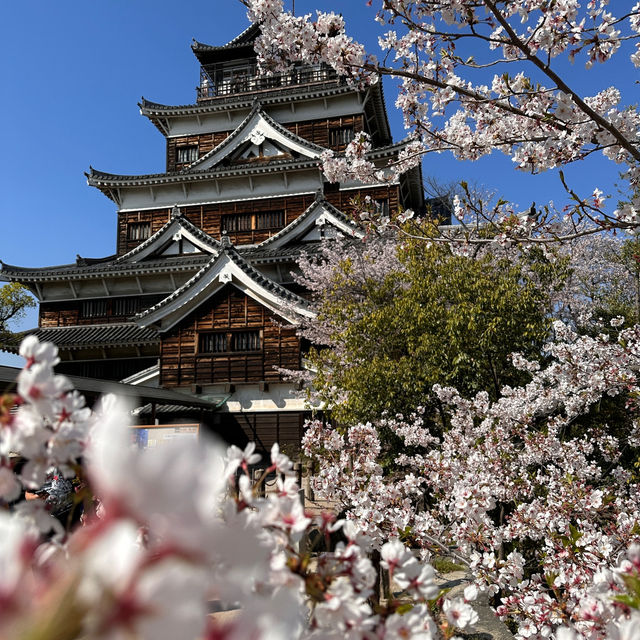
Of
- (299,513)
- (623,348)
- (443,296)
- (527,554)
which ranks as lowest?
(527,554)

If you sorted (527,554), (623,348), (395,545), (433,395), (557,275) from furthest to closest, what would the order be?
1. (557,275)
2. (433,395)
3. (527,554)
4. (623,348)
5. (395,545)

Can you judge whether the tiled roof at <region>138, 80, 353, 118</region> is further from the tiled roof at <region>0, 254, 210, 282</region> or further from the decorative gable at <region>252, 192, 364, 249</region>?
the tiled roof at <region>0, 254, 210, 282</region>

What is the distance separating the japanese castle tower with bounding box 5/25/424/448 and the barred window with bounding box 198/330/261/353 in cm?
4

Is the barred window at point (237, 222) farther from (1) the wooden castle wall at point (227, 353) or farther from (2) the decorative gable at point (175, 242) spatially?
(1) the wooden castle wall at point (227, 353)

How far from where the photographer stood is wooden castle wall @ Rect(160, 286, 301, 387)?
643 inches

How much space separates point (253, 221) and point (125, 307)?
21.8ft

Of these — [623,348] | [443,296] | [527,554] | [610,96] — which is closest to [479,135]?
[610,96]

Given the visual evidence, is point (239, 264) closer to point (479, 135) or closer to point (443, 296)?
point (443, 296)

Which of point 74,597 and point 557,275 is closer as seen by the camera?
point 74,597

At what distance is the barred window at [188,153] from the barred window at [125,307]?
835 cm

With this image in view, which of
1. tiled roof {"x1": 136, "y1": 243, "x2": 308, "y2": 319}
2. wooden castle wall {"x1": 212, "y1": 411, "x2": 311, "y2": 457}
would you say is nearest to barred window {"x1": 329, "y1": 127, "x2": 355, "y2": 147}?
tiled roof {"x1": 136, "y1": 243, "x2": 308, "y2": 319}

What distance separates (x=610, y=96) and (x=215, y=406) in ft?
45.7

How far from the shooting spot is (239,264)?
16.2 meters

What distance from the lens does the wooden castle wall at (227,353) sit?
1633cm
